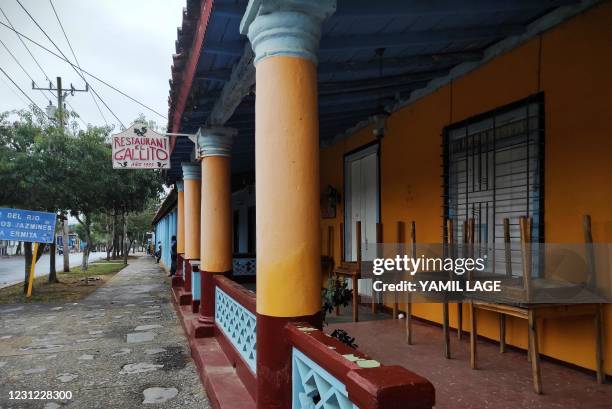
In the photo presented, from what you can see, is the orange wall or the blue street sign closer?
the orange wall

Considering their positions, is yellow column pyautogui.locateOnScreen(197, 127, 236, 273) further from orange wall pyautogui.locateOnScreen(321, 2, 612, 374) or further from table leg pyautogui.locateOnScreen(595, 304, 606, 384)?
table leg pyautogui.locateOnScreen(595, 304, 606, 384)

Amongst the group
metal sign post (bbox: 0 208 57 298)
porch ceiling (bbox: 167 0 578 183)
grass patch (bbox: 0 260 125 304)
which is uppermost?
porch ceiling (bbox: 167 0 578 183)

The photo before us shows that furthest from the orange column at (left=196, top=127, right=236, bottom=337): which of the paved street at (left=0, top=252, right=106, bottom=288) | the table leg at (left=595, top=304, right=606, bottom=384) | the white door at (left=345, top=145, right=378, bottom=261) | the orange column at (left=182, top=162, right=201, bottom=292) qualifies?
the paved street at (left=0, top=252, right=106, bottom=288)

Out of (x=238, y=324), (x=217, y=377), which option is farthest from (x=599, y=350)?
(x=217, y=377)

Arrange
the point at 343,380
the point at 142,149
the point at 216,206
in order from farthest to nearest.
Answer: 1. the point at 142,149
2. the point at 216,206
3. the point at 343,380

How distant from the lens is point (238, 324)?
4172mm

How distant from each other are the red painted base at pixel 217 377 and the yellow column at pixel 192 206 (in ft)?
7.73

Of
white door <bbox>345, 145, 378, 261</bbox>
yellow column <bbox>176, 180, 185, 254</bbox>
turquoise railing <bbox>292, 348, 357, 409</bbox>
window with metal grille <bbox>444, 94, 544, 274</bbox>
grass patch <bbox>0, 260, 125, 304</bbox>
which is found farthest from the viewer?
yellow column <bbox>176, 180, 185, 254</bbox>

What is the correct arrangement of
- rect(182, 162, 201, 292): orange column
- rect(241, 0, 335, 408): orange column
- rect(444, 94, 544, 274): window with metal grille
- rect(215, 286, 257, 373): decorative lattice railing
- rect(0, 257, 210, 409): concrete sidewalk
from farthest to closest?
rect(182, 162, 201, 292): orange column, rect(0, 257, 210, 409): concrete sidewalk, rect(444, 94, 544, 274): window with metal grille, rect(215, 286, 257, 373): decorative lattice railing, rect(241, 0, 335, 408): orange column

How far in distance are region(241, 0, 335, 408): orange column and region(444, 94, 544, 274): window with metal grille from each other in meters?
2.46

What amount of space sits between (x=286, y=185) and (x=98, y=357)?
439 cm

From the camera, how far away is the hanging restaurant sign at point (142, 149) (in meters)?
6.53

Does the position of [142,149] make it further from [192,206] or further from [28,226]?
[28,226]

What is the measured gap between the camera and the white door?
23.0 feet
